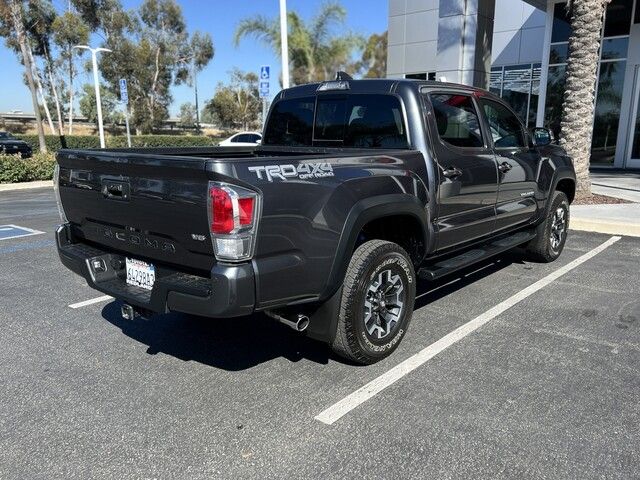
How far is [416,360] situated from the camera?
380 cm

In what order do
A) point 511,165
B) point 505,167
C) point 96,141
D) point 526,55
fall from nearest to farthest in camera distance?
point 505,167 < point 511,165 < point 526,55 < point 96,141

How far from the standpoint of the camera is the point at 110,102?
54281 mm

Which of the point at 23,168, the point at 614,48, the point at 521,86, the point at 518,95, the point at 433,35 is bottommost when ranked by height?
the point at 23,168

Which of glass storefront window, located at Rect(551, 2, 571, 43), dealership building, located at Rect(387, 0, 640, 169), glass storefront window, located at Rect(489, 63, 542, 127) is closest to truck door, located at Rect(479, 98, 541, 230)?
dealership building, located at Rect(387, 0, 640, 169)

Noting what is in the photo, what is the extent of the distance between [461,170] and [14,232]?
7.64m

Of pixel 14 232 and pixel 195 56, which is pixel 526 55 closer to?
pixel 14 232

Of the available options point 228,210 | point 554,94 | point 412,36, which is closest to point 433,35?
point 412,36

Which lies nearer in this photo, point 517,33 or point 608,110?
point 608,110

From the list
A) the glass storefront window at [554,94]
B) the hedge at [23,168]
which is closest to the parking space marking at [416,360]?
the glass storefront window at [554,94]

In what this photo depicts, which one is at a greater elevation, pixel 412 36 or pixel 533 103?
pixel 412 36

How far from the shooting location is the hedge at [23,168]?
1717 centimetres

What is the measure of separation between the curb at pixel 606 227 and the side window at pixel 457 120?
4.76 meters

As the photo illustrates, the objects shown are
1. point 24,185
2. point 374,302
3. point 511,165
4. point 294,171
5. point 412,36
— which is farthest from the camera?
point 412,36

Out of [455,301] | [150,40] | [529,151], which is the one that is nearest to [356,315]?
[455,301]
